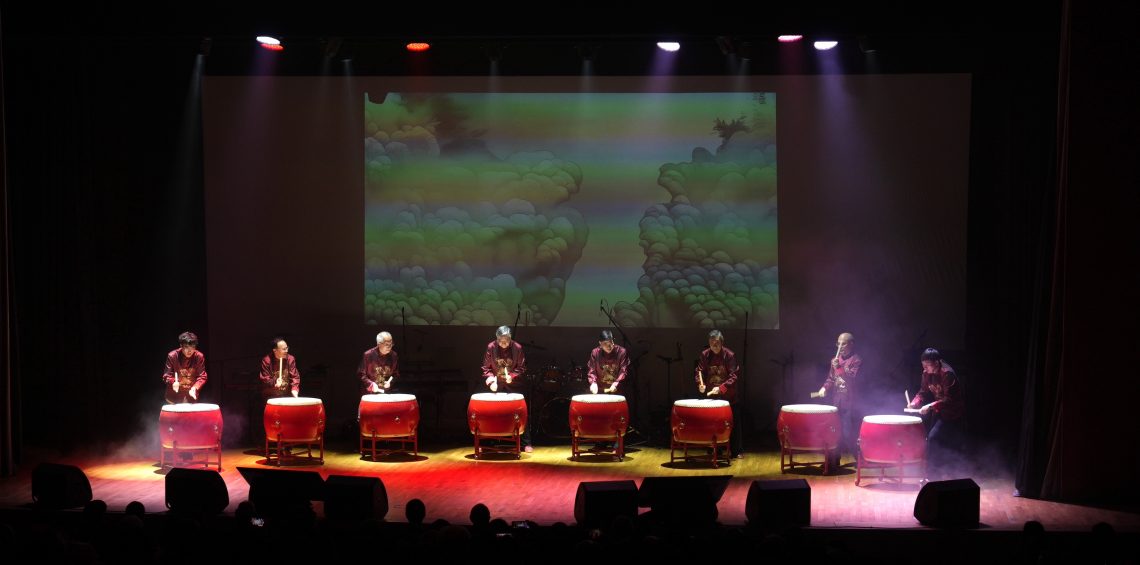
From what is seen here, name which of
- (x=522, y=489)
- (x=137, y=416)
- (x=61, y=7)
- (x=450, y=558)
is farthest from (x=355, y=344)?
(x=450, y=558)

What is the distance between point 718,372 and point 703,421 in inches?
23.6

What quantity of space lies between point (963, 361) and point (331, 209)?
535cm

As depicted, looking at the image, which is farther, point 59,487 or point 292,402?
point 292,402

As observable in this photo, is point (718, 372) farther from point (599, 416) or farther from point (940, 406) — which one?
point (940, 406)

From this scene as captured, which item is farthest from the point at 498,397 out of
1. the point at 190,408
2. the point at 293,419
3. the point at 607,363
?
the point at 190,408

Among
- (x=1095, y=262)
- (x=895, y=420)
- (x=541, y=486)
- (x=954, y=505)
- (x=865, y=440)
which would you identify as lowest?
(x=541, y=486)

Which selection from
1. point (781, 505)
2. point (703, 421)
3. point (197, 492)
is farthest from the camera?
point (703, 421)

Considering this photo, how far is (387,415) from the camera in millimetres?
8734

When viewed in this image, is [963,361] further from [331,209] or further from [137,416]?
[137,416]

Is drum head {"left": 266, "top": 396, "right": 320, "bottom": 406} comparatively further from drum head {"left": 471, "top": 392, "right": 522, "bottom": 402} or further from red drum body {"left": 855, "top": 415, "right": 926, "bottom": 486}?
red drum body {"left": 855, "top": 415, "right": 926, "bottom": 486}

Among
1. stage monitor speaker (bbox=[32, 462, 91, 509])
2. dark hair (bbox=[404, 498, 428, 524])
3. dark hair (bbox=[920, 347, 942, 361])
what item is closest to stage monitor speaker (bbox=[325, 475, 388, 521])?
dark hair (bbox=[404, 498, 428, 524])

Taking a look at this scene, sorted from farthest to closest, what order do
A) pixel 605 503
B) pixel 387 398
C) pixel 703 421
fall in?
pixel 387 398 < pixel 703 421 < pixel 605 503

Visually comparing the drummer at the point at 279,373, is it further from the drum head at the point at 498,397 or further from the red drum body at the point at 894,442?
the red drum body at the point at 894,442

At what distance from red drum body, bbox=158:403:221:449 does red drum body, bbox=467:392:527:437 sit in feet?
6.05
